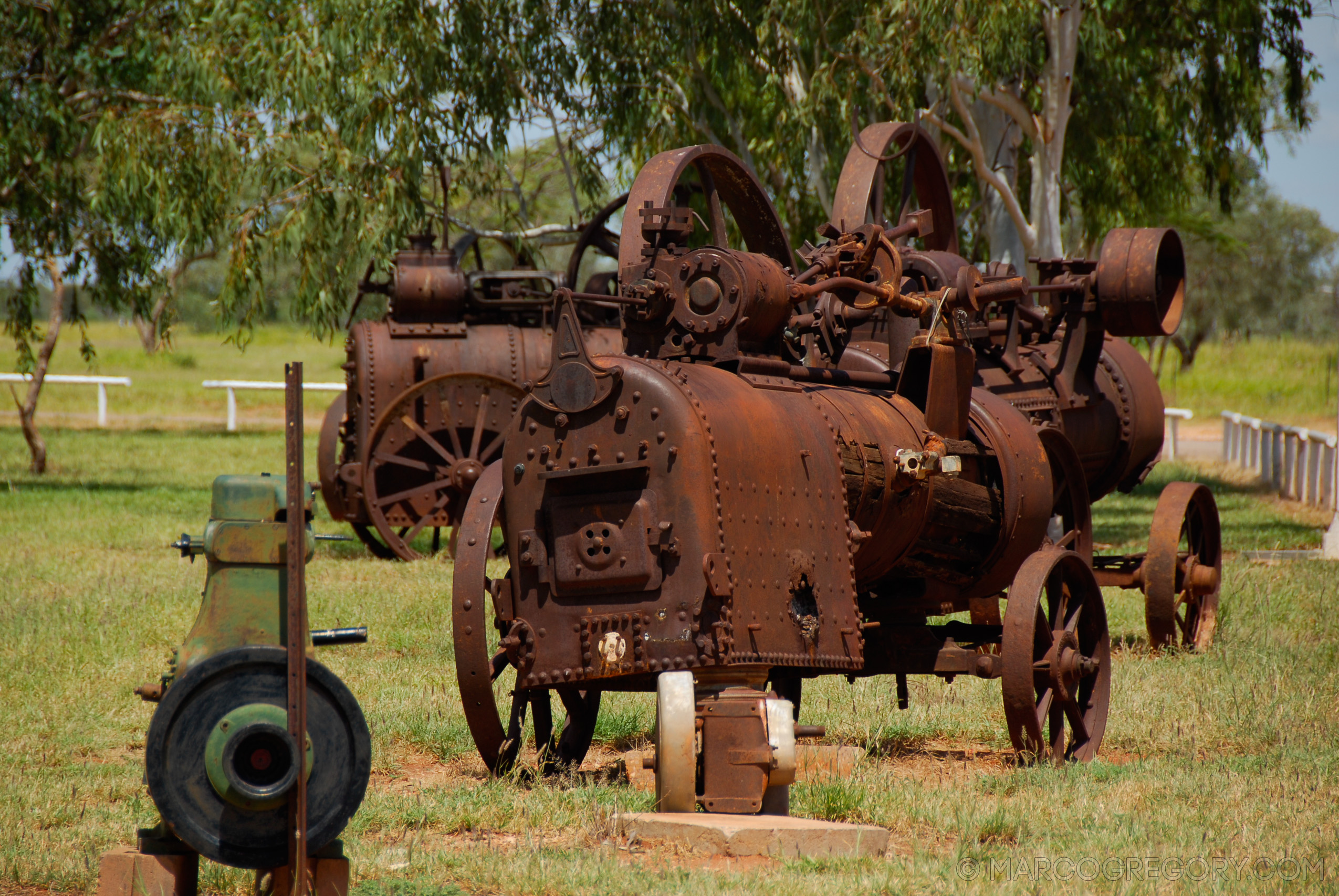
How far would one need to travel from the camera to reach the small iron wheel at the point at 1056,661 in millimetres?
5977

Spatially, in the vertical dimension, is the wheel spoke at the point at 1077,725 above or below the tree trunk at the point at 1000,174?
below

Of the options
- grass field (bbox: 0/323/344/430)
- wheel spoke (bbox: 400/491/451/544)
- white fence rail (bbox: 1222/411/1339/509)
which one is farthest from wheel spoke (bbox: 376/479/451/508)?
grass field (bbox: 0/323/344/430)

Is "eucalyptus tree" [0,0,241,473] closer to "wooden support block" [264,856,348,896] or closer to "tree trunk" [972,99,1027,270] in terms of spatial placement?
"tree trunk" [972,99,1027,270]

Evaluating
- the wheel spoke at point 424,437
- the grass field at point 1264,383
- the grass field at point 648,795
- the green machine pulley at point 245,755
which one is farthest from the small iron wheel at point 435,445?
the grass field at point 1264,383

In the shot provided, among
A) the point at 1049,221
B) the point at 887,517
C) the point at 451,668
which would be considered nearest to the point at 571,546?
the point at 887,517

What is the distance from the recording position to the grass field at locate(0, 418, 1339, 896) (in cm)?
438

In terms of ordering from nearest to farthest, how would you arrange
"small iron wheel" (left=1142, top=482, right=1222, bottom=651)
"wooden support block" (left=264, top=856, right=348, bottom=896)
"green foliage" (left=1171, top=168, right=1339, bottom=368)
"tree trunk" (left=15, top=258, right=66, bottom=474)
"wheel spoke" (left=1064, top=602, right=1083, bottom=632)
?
"wooden support block" (left=264, top=856, right=348, bottom=896) < "wheel spoke" (left=1064, top=602, right=1083, bottom=632) < "small iron wheel" (left=1142, top=482, right=1222, bottom=651) < "tree trunk" (left=15, top=258, right=66, bottom=474) < "green foliage" (left=1171, top=168, right=1339, bottom=368)

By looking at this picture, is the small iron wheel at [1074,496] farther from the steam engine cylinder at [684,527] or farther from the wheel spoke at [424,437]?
the wheel spoke at [424,437]

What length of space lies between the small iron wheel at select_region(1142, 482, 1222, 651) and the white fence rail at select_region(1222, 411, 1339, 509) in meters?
5.65

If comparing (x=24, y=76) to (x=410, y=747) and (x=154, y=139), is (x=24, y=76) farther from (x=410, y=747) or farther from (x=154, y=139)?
(x=410, y=747)

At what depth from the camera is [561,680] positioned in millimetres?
5070

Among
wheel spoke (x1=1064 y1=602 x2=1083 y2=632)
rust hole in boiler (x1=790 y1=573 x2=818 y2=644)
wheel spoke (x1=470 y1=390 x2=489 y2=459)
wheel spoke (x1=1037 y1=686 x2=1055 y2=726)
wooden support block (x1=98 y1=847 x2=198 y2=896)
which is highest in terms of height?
wheel spoke (x1=470 y1=390 x2=489 y2=459)

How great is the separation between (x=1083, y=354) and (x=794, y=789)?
4.62 m

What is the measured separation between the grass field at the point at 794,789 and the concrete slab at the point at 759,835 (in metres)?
0.06
